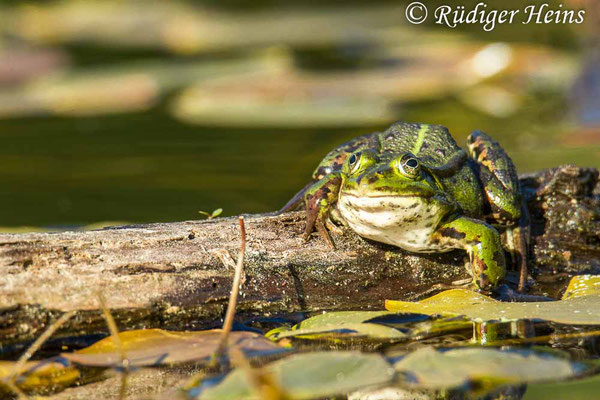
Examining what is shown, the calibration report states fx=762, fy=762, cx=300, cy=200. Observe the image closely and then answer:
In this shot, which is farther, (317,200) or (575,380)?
(317,200)

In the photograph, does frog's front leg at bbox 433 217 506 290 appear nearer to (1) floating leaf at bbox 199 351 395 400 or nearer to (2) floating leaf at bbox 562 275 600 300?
(2) floating leaf at bbox 562 275 600 300

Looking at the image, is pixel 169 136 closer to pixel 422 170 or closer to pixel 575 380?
pixel 422 170

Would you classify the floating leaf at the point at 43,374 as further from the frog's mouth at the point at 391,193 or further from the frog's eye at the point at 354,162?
the frog's eye at the point at 354,162

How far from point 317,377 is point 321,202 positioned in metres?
1.41

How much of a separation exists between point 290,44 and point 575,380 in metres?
12.0

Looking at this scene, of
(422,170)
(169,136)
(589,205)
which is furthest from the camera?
(169,136)

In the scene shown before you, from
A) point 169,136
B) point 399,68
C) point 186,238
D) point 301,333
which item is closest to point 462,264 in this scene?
point 301,333

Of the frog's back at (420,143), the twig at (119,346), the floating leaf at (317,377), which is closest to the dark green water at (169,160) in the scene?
the frog's back at (420,143)

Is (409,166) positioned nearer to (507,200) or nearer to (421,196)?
(421,196)

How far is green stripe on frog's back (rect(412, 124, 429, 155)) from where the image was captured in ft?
14.0

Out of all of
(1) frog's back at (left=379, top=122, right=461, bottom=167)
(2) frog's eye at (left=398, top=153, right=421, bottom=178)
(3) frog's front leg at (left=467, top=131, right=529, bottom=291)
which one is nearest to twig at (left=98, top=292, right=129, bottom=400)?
(2) frog's eye at (left=398, top=153, right=421, bottom=178)

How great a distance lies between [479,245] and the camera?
3.92 metres

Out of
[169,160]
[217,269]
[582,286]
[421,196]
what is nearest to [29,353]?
[217,269]

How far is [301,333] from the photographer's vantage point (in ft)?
11.6
